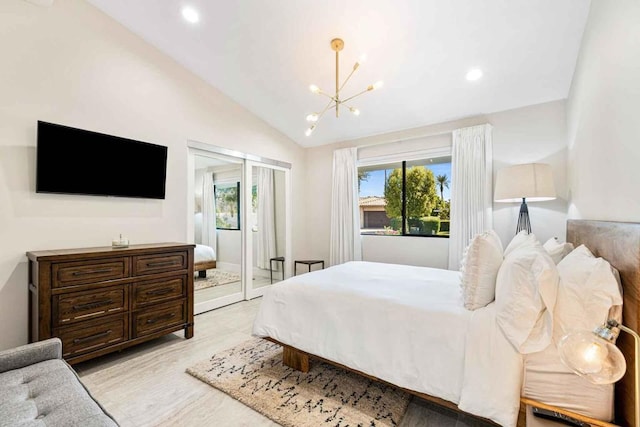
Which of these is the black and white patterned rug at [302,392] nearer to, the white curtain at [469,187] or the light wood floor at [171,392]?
the light wood floor at [171,392]

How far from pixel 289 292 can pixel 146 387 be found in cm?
124

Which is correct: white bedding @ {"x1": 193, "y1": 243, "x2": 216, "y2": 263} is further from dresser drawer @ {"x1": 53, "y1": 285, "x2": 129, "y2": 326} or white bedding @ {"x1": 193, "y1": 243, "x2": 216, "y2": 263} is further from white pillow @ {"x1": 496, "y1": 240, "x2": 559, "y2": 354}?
white pillow @ {"x1": 496, "y1": 240, "x2": 559, "y2": 354}

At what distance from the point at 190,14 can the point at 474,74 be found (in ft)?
9.64

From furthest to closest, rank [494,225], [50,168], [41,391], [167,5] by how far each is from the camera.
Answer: [494,225] → [167,5] → [50,168] → [41,391]

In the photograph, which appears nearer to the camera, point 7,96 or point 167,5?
point 7,96

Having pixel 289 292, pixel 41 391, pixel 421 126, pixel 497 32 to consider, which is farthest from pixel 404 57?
pixel 41 391

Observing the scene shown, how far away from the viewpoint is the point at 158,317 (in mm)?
2750

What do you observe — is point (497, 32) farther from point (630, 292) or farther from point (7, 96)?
point (7, 96)

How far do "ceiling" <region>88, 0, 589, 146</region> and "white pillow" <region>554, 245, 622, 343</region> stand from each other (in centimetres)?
217

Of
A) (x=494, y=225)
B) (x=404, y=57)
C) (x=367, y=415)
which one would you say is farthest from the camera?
(x=494, y=225)

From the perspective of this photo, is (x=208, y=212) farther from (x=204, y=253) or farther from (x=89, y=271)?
(x=89, y=271)

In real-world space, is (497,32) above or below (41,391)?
above

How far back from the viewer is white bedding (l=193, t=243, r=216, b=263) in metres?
3.72

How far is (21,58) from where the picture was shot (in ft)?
7.75
